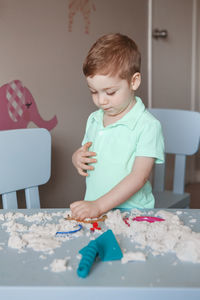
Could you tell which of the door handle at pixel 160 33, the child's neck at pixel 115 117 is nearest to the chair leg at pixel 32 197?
the child's neck at pixel 115 117

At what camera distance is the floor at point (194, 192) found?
10.2ft

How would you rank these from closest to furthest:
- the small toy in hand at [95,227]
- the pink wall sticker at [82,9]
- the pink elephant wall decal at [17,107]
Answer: the small toy in hand at [95,227] < the pink elephant wall decal at [17,107] < the pink wall sticker at [82,9]

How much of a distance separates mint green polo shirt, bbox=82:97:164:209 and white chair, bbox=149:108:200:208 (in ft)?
1.90

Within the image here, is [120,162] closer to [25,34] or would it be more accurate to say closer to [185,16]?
[25,34]

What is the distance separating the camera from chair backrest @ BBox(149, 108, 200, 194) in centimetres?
177

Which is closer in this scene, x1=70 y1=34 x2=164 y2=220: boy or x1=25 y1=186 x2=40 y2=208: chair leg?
x1=70 y1=34 x2=164 y2=220: boy

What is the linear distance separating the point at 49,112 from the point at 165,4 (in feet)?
5.18

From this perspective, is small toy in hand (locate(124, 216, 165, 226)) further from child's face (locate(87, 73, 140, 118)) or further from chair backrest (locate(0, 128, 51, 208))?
chair backrest (locate(0, 128, 51, 208))

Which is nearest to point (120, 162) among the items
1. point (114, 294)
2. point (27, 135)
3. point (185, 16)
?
point (27, 135)

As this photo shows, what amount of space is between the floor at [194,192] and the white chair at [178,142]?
1.28 metres

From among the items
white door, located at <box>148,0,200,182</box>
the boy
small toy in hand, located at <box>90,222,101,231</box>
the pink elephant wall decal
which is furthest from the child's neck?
white door, located at <box>148,0,200,182</box>

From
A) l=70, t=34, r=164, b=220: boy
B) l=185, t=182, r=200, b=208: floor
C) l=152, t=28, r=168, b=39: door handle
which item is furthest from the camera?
l=185, t=182, r=200, b=208: floor

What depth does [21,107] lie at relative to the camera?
1.77m

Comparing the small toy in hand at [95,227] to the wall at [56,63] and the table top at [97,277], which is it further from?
the wall at [56,63]
